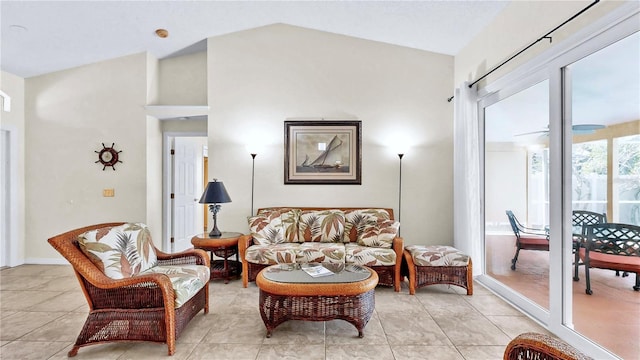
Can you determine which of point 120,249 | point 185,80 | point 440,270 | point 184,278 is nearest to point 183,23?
point 185,80

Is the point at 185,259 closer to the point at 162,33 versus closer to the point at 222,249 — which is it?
the point at 222,249

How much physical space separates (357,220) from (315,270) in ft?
4.81

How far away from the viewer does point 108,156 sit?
471 centimetres

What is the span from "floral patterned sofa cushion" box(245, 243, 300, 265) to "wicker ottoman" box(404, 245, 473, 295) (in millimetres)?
1359

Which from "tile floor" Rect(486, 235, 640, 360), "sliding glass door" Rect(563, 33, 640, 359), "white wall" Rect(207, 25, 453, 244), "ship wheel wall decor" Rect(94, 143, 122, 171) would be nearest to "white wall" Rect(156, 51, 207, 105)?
"white wall" Rect(207, 25, 453, 244)

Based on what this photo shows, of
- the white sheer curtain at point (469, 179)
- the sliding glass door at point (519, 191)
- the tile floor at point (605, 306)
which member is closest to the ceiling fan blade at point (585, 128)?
the sliding glass door at point (519, 191)

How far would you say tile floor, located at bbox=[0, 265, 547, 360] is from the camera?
230 cm

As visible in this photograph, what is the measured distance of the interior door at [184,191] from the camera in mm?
5320

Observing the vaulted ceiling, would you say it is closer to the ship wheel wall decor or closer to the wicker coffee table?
the ship wheel wall decor

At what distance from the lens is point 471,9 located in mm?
3443

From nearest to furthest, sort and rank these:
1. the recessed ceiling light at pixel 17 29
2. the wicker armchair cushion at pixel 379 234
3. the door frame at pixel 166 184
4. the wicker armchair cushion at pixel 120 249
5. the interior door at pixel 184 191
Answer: the wicker armchair cushion at pixel 120 249
the recessed ceiling light at pixel 17 29
the wicker armchair cushion at pixel 379 234
the door frame at pixel 166 184
the interior door at pixel 184 191

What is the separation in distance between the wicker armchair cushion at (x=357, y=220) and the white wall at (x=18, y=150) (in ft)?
15.6

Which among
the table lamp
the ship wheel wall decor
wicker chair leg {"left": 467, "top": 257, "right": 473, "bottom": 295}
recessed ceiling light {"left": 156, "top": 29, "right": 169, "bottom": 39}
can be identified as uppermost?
recessed ceiling light {"left": 156, "top": 29, "right": 169, "bottom": 39}

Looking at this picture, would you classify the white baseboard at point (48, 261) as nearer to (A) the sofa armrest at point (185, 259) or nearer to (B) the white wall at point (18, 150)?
(B) the white wall at point (18, 150)
